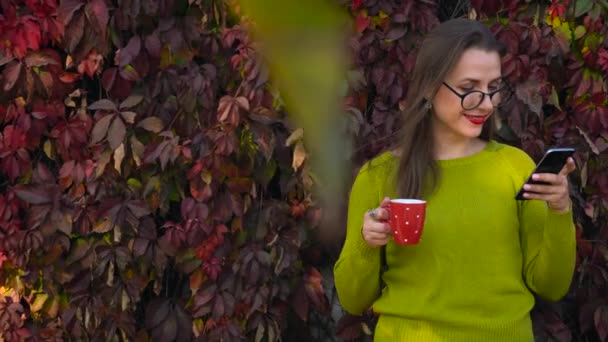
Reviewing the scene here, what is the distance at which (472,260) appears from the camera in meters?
2.51

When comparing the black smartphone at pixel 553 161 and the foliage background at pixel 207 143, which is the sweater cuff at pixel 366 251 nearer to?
the black smartphone at pixel 553 161

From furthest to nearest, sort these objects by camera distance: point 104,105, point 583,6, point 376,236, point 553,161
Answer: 1. point 104,105
2. point 583,6
3. point 376,236
4. point 553,161

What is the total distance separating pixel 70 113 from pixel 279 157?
690mm

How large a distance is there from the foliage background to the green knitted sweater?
2.00ft

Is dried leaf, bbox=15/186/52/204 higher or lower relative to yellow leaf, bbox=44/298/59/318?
higher

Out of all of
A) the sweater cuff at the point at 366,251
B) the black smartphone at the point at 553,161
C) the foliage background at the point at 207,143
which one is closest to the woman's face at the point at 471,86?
the black smartphone at the point at 553,161

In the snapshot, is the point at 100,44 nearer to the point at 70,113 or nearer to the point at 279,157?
the point at 70,113

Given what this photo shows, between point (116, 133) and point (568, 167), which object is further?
point (116, 133)

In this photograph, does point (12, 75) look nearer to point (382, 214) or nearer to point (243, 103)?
point (243, 103)

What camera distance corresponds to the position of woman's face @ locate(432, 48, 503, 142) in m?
2.53

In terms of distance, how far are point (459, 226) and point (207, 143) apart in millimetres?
958

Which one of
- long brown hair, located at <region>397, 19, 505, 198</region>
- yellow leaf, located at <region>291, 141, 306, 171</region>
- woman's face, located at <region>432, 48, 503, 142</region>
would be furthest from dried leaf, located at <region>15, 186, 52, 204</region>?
woman's face, located at <region>432, 48, 503, 142</region>

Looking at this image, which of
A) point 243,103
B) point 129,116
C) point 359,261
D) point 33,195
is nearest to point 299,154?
point 243,103

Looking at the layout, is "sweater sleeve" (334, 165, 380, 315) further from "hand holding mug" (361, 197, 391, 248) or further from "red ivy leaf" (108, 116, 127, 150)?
"red ivy leaf" (108, 116, 127, 150)
